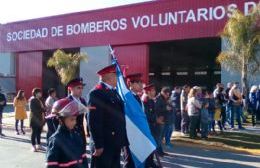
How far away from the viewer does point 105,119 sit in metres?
6.11

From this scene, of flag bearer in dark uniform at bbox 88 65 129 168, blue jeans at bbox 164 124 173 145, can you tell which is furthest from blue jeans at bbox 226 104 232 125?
flag bearer in dark uniform at bbox 88 65 129 168

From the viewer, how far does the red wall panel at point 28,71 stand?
34906mm

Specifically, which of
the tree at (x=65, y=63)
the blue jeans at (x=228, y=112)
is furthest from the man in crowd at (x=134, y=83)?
the tree at (x=65, y=63)

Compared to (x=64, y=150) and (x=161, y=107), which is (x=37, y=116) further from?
(x=64, y=150)

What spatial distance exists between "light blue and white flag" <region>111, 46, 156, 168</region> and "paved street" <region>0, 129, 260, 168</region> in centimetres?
263

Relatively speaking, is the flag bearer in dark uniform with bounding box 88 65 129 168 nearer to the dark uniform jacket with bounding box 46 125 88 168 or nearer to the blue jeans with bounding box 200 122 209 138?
the dark uniform jacket with bounding box 46 125 88 168

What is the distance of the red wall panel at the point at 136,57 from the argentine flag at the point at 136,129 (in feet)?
65.1

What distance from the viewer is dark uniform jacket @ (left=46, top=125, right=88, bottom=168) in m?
4.25

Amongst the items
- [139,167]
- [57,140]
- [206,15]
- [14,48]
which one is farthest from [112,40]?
[57,140]

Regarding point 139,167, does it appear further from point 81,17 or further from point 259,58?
point 81,17

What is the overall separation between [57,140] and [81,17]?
89.7 ft

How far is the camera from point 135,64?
92.5 feet

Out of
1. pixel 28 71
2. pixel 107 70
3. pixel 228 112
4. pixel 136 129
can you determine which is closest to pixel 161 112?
pixel 136 129

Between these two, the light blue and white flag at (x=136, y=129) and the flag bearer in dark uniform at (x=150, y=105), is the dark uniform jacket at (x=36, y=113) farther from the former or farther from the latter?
the light blue and white flag at (x=136, y=129)
